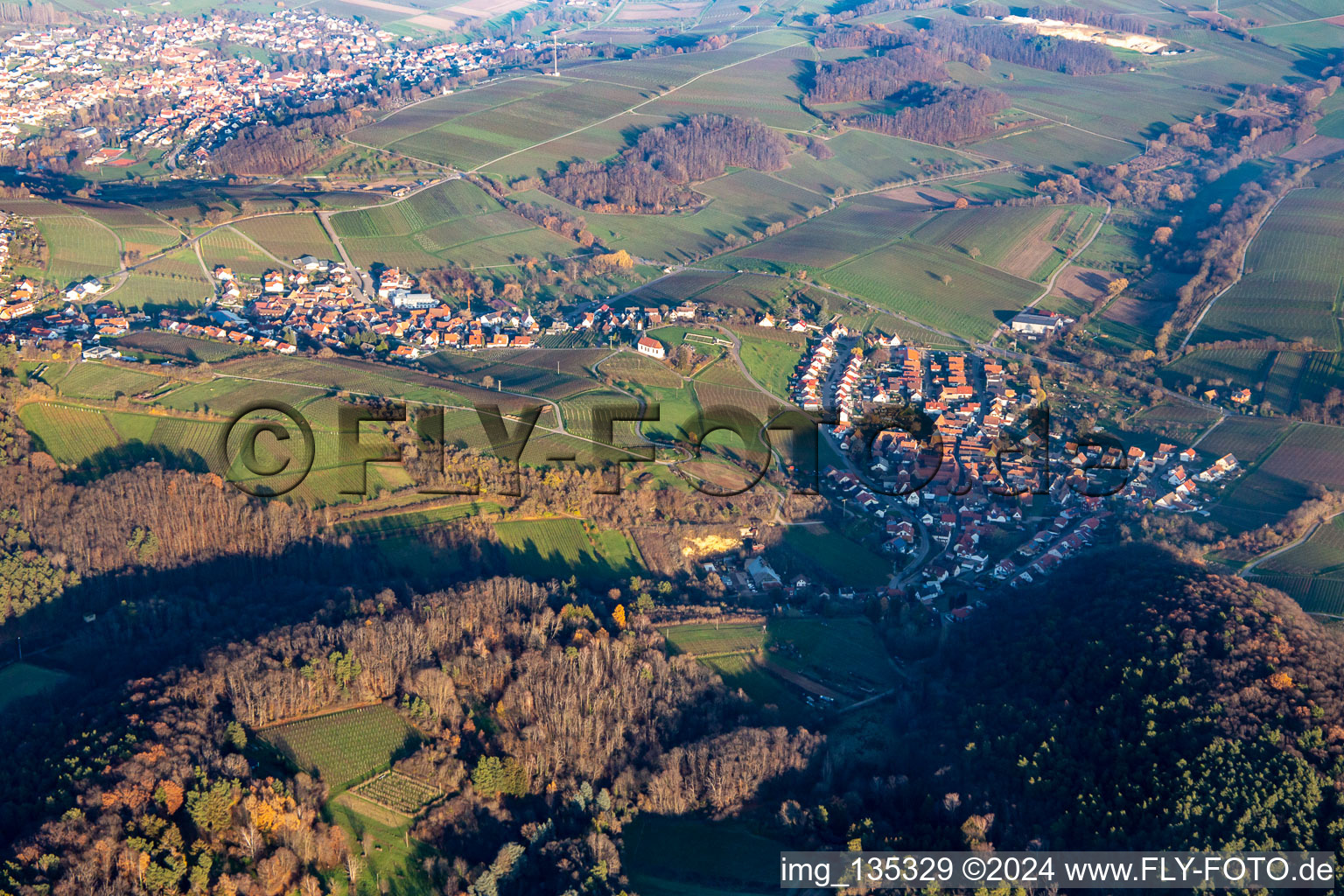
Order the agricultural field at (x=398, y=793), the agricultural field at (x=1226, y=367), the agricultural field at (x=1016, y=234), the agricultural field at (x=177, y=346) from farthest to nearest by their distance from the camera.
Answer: the agricultural field at (x=1016, y=234), the agricultural field at (x=1226, y=367), the agricultural field at (x=177, y=346), the agricultural field at (x=398, y=793)

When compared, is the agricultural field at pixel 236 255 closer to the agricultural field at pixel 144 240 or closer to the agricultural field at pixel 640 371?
the agricultural field at pixel 144 240

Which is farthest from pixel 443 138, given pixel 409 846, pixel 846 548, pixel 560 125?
pixel 409 846

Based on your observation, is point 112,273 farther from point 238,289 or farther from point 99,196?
point 99,196

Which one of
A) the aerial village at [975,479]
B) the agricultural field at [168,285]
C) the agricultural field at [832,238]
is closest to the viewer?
the aerial village at [975,479]

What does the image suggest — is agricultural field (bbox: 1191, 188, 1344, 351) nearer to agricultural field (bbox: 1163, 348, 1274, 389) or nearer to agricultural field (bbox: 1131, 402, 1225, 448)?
agricultural field (bbox: 1163, 348, 1274, 389)

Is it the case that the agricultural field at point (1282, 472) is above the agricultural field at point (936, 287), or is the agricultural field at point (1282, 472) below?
above

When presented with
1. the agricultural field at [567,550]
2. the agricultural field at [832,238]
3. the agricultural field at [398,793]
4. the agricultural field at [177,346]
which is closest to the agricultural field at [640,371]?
the agricultural field at [567,550]
